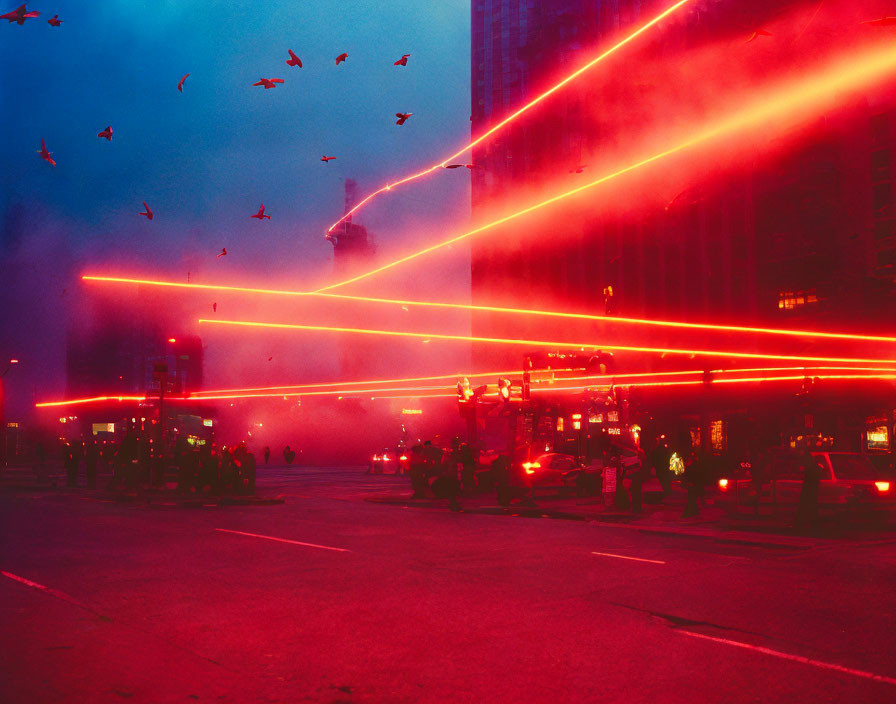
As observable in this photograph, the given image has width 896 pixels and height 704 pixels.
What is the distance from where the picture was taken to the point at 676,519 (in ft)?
59.4

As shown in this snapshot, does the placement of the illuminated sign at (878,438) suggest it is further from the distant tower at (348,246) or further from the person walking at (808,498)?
the distant tower at (348,246)

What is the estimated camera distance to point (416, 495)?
24938mm

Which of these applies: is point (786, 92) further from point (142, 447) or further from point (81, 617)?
point (81, 617)

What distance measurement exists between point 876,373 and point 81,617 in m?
33.5

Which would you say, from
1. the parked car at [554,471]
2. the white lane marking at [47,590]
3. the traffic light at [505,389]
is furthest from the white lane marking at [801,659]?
the traffic light at [505,389]

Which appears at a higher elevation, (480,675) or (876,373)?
(876,373)

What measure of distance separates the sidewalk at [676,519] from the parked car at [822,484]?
45 centimetres

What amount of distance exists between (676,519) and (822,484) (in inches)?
133

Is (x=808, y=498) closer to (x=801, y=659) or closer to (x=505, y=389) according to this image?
(x=505, y=389)

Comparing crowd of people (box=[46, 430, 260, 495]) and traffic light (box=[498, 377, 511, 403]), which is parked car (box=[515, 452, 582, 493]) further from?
crowd of people (box=[46, 430, 260, 495])

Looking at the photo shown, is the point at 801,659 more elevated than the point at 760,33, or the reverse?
the point at 760,33

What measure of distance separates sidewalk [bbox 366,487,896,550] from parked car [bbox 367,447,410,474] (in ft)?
57.9

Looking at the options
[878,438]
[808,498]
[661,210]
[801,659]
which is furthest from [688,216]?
[801,659]

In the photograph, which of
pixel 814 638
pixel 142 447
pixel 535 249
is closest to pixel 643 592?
pixel 814 638
